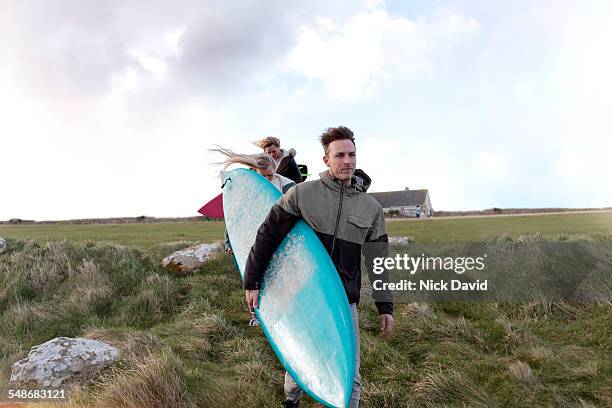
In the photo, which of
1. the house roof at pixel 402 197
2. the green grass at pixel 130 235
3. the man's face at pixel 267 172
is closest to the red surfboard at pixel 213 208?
the man's face at pixel 267 172

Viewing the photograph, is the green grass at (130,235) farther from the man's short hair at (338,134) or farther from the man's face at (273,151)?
the man's short hair at (338,134)

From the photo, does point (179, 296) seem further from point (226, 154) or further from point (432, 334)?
point (432, 334)

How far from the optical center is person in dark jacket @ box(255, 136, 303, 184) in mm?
6004

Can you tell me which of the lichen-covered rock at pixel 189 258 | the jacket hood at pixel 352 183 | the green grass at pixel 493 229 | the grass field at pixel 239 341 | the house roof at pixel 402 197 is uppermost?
the house roof at pixel 402 197

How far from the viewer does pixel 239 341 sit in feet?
18.1

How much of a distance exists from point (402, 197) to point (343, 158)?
38358 millimetres

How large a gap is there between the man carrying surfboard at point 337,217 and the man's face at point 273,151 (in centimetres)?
296

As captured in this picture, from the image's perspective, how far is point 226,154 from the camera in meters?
5.31

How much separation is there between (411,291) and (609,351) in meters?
3.26

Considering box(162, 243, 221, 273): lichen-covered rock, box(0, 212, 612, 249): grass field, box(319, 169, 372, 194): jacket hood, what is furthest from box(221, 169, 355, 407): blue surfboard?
box(0, 212, 612, 249): grass field

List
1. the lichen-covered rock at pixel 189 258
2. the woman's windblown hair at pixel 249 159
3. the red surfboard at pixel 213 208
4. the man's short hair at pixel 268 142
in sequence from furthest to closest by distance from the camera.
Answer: the lichen-covered rock at pixel 189 258
the red surfboard at pixel 213 208
the man's short hair at pixel 268 142
the woman's windblown hair at pixel 249 159

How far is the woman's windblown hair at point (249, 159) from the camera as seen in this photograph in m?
5.24

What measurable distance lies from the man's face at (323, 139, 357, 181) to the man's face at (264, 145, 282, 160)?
314 cm

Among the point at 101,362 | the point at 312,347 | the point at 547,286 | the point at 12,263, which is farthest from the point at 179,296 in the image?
the point at 547,286
